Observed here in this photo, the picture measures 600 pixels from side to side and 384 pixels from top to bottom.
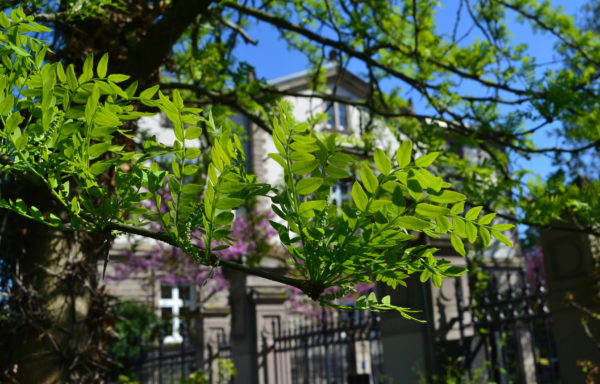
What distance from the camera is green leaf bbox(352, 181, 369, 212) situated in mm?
1074

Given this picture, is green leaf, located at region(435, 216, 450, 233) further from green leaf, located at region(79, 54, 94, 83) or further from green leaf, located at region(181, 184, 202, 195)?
green leaf, located at region(79, 54, 94, 83)

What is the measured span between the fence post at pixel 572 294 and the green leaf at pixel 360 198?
16.8 feet

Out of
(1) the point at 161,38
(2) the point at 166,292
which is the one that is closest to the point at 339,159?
(1) the point at 161,38

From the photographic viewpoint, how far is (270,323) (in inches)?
→ 400

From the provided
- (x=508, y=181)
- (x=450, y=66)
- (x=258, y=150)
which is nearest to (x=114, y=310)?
(x=508, y=181)

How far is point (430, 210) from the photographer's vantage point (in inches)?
42.4

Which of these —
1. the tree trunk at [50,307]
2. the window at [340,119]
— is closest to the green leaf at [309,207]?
the tree trunk at [50,307]

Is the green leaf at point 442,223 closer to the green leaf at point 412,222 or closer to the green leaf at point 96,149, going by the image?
the green leaf at point 412,222

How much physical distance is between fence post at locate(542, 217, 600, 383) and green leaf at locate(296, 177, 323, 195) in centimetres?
517

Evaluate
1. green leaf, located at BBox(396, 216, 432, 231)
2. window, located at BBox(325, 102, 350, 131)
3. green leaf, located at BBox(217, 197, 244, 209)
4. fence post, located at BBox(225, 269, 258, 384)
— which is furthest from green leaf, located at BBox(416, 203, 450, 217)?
window, located at BBox(325, 102, 350, 131)

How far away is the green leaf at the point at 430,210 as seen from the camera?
107 centimetres

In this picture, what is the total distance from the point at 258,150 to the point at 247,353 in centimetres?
1666

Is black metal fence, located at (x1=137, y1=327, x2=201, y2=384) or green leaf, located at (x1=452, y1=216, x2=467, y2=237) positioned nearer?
green leaf, located at (x1=452, y1=216, x2=467, y2=237)

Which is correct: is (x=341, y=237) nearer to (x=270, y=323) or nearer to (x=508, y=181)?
(x=508, y=181)
